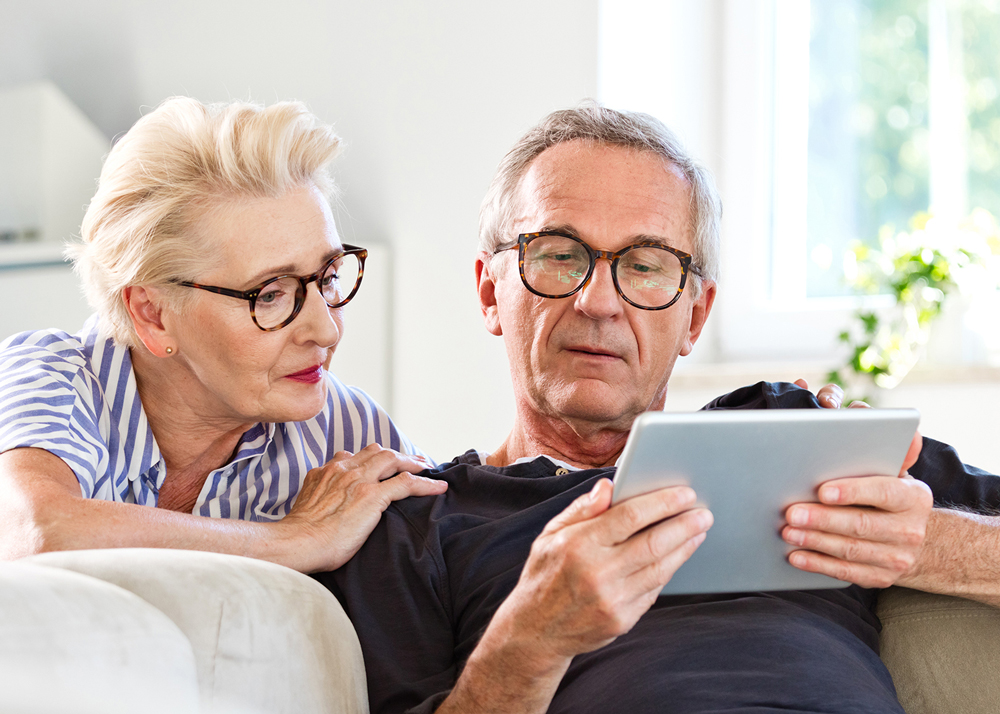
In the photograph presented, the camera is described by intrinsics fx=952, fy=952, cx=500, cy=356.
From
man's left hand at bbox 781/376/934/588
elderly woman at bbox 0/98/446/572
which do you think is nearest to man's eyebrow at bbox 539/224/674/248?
elderly woman at bbox 0/98/446/572

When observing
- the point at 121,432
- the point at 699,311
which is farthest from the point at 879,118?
the point at 121,432

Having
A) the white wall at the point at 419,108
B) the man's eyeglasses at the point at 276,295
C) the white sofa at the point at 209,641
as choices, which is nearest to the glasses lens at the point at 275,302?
the man's eyeglasses at the point at 276,295

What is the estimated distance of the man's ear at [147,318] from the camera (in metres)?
1.49

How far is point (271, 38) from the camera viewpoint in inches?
119

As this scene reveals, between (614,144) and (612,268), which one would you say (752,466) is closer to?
(612,268)

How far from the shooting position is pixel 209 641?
2.89ft

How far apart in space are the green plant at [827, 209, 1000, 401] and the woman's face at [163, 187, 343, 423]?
1.45 metres

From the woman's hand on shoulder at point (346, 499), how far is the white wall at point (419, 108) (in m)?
1.18

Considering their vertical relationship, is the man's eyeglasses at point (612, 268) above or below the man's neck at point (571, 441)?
above

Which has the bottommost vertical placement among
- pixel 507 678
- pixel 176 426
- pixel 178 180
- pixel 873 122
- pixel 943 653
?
pixel 943 653

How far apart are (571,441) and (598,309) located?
0.79 ft

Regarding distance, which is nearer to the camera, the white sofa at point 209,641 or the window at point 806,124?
the white sofa at point 209,641

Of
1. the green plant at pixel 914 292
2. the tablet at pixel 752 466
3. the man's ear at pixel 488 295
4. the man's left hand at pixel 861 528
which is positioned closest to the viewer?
the tablet at pixel 752 466

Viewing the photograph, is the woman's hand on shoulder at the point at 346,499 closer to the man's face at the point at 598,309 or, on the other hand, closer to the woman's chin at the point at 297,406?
the woman's chin at the point at 297,406
